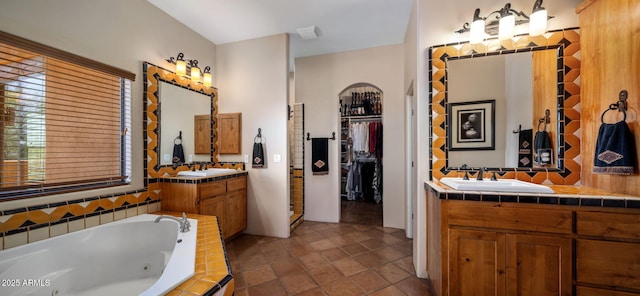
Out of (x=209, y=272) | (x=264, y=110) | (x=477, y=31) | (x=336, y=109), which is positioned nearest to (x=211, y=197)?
(x=264, y=110)

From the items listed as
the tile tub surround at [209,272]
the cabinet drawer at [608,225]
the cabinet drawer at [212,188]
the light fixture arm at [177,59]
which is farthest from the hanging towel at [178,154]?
the cabinet drawer at [608,225]

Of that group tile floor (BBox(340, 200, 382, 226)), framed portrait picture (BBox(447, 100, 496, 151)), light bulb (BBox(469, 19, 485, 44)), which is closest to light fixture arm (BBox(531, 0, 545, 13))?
light bulb (BBox(469, 19, 485, 44))

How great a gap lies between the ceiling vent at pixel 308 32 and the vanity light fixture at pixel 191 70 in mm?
1359

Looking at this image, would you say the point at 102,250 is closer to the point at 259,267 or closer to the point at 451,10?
the point at 259,267

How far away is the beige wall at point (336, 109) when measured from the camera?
10.9 ft

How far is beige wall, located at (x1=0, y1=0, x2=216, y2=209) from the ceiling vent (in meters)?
1.48

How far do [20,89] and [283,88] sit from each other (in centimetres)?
220

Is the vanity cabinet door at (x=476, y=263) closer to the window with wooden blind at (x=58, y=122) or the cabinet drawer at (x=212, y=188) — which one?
the cabinet drawer at (x=212, y=188)

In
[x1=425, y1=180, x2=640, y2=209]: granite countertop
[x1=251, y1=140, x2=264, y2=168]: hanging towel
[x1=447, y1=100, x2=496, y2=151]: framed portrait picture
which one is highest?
[x1=447, y1=100, x2=496, y2=151]: framed portrait picture

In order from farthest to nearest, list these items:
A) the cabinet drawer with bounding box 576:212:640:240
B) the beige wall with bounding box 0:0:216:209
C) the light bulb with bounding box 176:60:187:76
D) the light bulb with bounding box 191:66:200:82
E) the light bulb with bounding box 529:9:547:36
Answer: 1. the light bulb with bounding box 191:66:200:82
2. the light bulb with bounding box 176:60:187:76
3. the light bulb with bounding box 529:9:547:36
4. the beige wall with bounding box 0:0:216:209
5. the cabinet drawer with bounding box 576:212:640:240

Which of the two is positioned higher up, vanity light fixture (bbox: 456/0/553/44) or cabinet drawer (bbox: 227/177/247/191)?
vanity light fixture (bbox: 456/0/553/44)

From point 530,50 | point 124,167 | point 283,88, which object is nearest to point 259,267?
point 124,167

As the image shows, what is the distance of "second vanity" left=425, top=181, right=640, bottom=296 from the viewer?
50.2 inches

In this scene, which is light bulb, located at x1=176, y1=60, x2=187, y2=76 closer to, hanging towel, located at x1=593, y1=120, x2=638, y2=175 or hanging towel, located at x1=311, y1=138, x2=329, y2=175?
hanging towel, located at x1=311, y1=138, x2=329, y2=175
